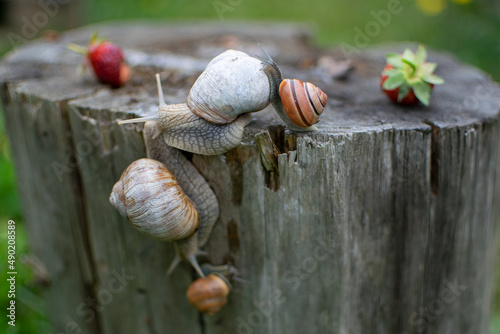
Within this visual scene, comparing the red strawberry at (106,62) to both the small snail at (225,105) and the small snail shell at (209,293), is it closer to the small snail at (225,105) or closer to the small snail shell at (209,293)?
the small snail at (225,105)

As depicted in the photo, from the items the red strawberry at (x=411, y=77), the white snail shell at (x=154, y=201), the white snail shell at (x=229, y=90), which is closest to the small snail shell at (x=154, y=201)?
the white snail shell at (x=154, y=201)

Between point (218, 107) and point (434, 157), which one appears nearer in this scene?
point (218, 107)

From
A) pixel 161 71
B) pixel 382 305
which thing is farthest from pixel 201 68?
pixel 382 305

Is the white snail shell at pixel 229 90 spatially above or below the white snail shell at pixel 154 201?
above

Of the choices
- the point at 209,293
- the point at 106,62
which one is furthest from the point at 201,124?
the point at 106,62

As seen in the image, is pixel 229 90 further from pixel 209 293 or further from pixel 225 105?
pixel 209 293

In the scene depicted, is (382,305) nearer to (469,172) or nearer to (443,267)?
(443,267)

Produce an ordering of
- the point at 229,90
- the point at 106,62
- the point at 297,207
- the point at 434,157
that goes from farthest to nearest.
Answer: the point at 106,62 < the point at 434,157 < the point at 297,207 < the point at 229,90
